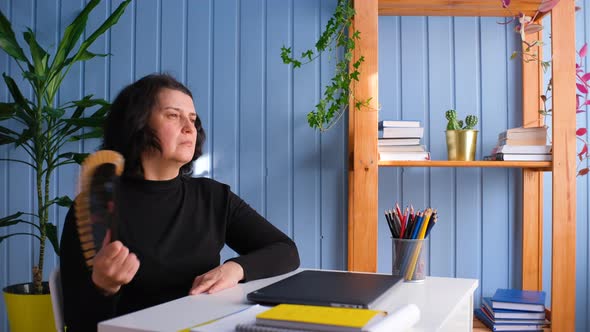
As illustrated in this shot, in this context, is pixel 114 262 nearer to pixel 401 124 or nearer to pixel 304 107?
pixel 401 124

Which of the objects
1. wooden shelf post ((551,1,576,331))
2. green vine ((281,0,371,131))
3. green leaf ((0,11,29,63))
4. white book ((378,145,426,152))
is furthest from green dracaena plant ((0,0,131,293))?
wooden shelf post ((551,1,576,331))

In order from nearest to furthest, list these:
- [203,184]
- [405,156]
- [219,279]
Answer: [219,279]
[203,184]
[405,156]

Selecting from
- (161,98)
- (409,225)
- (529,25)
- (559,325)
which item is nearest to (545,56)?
(529,25)

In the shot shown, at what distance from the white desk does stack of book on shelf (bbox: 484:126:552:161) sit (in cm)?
85

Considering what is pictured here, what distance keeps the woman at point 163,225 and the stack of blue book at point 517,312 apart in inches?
36.2

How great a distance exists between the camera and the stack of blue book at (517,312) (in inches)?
83.0

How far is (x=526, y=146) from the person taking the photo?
214 cm

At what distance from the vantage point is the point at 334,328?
83 cm

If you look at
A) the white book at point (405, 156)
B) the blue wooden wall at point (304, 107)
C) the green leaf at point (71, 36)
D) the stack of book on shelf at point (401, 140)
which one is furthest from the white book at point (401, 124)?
the green leaf at point (71, 36)

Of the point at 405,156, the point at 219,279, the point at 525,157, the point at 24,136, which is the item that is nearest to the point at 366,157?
the point at 405,156

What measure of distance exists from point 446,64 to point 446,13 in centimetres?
21

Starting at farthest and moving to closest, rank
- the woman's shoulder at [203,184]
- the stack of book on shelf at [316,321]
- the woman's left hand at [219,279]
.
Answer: the woman's shoulder at [203,184] < the woman's left hand at [219,279] < the stack of book on shelf at [316,321]

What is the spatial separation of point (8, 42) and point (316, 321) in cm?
213

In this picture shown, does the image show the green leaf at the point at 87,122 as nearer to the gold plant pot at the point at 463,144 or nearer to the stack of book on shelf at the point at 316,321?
the gold plant pot at the point at 463,144
